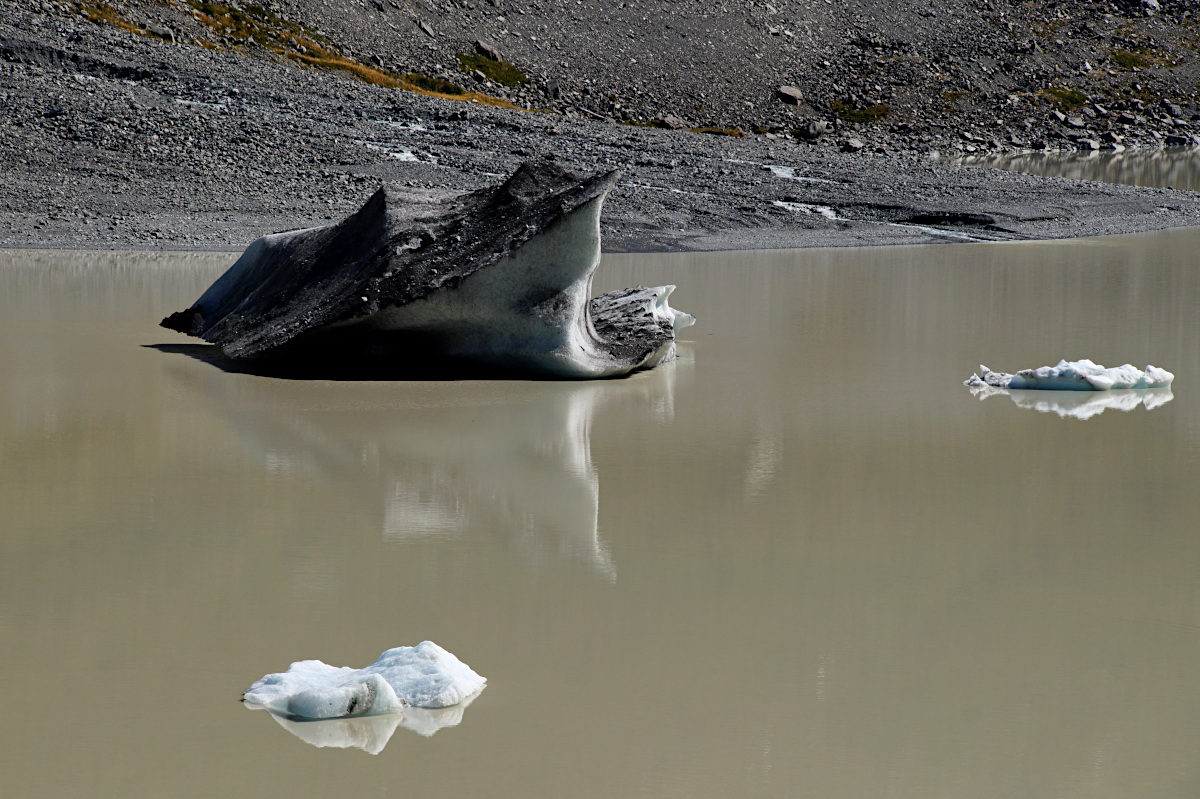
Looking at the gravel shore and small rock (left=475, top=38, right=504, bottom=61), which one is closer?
the gravel shore

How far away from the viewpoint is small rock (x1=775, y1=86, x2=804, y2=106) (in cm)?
4356

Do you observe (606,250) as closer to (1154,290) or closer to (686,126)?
(1154,290)

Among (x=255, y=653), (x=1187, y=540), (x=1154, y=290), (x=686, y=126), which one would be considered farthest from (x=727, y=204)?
(x=686, y=126)

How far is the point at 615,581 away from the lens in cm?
326

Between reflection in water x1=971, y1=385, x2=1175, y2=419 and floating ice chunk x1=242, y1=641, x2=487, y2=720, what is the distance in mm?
3753

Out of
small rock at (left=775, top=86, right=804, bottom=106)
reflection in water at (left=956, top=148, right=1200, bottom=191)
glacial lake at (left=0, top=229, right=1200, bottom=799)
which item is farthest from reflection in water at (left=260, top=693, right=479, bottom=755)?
small rock at (left=775, top=86, right=804, bottom=106)

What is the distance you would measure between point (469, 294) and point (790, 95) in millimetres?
39413

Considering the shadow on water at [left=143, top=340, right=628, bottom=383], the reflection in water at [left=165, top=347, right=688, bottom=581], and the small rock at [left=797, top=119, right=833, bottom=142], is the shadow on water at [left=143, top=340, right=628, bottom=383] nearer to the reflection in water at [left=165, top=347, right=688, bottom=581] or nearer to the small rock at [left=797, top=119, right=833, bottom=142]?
the reflection in water at [left=165, top=347, right=688, bottom=581]

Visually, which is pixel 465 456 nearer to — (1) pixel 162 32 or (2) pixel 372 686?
(2) pixel 372 686

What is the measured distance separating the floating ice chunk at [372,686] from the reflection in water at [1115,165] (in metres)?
26.0

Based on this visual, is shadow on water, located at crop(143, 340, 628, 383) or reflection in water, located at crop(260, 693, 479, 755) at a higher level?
shadow on water, located at crop(143, 340, 628, 383)

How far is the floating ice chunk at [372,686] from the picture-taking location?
2480mm

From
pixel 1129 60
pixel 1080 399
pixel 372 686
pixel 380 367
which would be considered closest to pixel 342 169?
pixel 380 367

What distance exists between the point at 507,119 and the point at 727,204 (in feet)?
22.4
